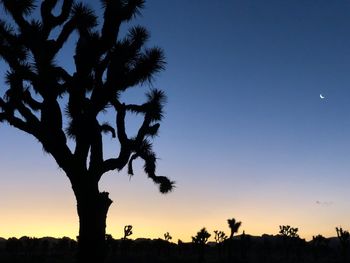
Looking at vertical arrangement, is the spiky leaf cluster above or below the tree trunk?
above

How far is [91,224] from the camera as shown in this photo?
908cm

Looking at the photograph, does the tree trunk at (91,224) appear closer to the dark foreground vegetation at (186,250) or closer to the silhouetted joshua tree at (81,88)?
the silhouetted joshua tree at (81,88)

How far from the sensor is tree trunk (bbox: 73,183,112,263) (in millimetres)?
8969

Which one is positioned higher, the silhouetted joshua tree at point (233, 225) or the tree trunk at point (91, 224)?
the silhouetted joshua tree at point (233, 225)

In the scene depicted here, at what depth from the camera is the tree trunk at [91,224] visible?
29.4 ft

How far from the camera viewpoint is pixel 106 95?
9.38 metres

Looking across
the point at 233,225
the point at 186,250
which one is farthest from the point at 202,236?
the point at 186,250

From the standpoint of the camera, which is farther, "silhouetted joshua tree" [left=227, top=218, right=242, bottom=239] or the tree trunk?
"silhouetted joshua tree" [left=227, top=218, right=242, bottom=239]

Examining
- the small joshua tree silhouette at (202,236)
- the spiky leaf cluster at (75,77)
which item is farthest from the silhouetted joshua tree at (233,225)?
the spiky leaf cluster at (75,77)

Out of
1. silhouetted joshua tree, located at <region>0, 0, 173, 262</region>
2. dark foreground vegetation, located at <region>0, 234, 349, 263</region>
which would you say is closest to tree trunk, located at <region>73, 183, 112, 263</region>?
silhouetted joshua tree, located at <region>0, 0, 173, 262</region>

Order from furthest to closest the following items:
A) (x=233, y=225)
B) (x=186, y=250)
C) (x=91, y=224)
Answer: (x=186, y=250)
(x=233, y=225)
(x=91, y=224)

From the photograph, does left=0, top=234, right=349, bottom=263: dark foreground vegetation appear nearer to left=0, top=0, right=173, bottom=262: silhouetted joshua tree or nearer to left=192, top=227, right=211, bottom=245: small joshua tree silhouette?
left=192, top=227, right=211, bottom=245: small joshua tree silhouette

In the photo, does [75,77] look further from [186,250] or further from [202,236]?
[186,250]

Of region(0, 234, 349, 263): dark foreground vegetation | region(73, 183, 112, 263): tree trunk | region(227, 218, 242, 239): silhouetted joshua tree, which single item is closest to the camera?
region(73, 183, 112, 263): tree trunk
